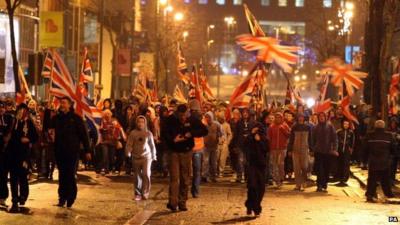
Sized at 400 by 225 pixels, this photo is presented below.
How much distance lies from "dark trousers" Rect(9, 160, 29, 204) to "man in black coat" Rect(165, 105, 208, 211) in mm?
2389

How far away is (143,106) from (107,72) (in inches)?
1474

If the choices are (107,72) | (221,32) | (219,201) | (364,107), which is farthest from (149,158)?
(221,32)

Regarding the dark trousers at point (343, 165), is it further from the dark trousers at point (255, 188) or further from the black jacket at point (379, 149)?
the dark trousers at point (255, 188)

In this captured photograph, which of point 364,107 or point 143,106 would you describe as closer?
point 143,106

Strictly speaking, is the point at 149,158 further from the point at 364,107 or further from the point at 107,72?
the point at 107,72

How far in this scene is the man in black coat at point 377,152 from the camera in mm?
16156

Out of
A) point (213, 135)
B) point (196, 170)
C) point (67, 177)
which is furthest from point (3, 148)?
point (213, 135)

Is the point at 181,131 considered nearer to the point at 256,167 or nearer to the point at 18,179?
the point at 256,167

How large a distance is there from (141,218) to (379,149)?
229 inches

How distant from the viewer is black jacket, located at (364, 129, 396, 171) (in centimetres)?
1614

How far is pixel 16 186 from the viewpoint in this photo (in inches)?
500

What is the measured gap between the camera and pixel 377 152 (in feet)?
53.0

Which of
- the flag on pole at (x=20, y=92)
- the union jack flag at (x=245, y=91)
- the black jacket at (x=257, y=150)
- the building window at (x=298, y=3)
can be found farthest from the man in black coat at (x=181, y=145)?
the building window at (x=298, y=3)

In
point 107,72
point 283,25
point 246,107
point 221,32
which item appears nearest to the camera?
point 246,107
